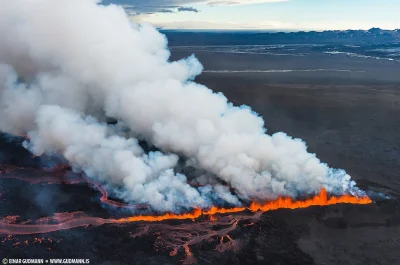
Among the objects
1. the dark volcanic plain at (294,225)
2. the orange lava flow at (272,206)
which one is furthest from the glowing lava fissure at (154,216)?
the dark volcanic plain at (294,225)

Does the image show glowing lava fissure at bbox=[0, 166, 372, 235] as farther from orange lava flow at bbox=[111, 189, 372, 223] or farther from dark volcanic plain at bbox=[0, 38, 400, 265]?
dark volcanic plain at bbox=[0, 38, 400, 265]

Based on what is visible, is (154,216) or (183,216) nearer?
(154,216)

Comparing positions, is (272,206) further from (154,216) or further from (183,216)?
(154,216)

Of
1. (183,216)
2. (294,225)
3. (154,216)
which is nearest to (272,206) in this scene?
(294,225)

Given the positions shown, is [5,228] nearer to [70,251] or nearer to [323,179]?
[70,251]

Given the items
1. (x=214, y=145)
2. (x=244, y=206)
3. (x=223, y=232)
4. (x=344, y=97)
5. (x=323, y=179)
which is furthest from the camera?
(x=344, y=97)

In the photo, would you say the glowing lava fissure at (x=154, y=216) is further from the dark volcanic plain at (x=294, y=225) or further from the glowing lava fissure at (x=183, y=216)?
the dark volcanic plain at (x=294, y=225)

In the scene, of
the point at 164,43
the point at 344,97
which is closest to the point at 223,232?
the point at 164,43

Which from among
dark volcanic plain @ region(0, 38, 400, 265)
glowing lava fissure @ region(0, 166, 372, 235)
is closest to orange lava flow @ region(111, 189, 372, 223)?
glowing lava fissure @ region(0, 166, 372, 235)
